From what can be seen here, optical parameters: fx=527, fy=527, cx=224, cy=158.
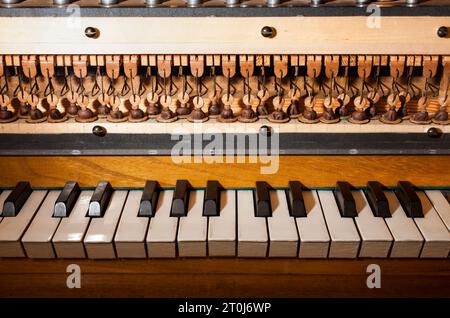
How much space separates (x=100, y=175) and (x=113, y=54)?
589 mm

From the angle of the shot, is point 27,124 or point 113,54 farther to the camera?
point 27,124

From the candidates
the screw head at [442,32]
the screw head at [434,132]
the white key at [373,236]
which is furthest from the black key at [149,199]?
the screw head at [442,32]

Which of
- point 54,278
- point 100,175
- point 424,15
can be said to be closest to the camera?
point 424,15

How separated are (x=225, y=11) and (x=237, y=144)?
587mm

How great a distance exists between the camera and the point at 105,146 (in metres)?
2.42

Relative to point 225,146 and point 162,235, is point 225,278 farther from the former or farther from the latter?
point 225,146

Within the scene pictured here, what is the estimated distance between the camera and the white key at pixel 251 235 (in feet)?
7.09

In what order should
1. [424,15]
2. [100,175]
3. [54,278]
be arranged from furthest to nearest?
[100,175], [54,278], [424,15]

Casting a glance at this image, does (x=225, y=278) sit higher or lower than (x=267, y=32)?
lower

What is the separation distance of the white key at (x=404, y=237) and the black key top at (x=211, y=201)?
0.73 metres

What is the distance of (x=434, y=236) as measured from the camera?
7.15 ft

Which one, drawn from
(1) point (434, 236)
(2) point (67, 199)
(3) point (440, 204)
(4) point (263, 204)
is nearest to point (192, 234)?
(4) point (263, 204)

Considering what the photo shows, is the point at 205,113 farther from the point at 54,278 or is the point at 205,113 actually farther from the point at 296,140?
the point at 54,278
